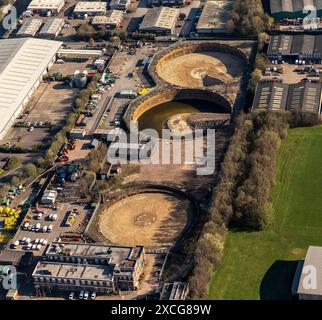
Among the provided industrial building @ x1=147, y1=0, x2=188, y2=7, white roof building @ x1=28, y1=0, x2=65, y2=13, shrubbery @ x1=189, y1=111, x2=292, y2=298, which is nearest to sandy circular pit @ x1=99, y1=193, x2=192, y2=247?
shrubbery @ x1=189, y1=111, x2=292, y2=298

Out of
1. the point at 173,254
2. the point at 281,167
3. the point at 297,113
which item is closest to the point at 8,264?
the point at 173,254

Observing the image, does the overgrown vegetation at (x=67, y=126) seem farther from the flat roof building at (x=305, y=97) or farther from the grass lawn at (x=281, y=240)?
the flat roof building at (x=305, y=97)

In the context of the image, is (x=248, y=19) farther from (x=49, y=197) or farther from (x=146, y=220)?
(x=49, y=197)

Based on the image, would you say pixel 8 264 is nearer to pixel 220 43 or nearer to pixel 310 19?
pixel 220 43

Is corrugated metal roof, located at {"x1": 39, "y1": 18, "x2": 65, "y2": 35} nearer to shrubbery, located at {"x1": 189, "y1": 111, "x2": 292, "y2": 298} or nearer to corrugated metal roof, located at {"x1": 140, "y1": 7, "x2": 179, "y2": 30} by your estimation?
corrugated metal roof, located at {"x1": 140, "y1": 7, "x2": 179, "y2": 30}

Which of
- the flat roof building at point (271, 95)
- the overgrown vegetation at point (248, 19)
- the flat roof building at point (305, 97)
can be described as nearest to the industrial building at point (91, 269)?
the flat roof building at point (271, 95)
